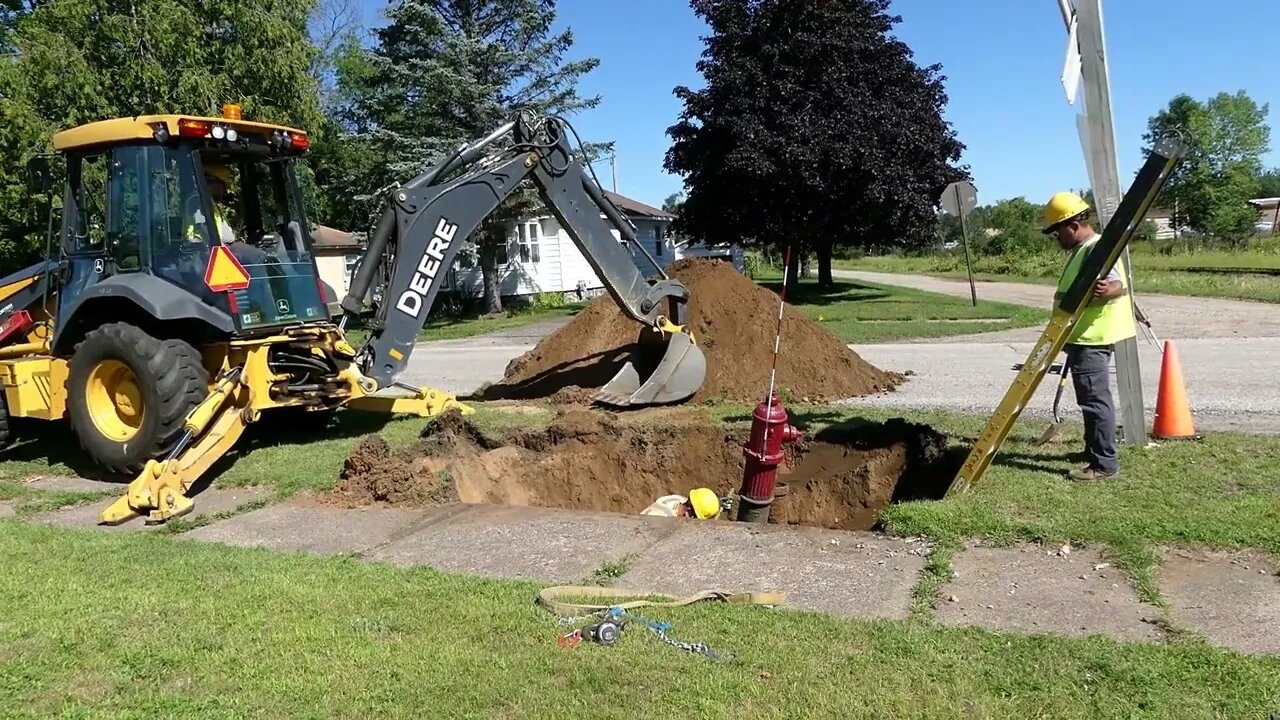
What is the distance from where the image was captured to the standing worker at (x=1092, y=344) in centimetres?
652

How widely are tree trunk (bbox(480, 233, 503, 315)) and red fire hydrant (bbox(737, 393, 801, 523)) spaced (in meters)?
21.1

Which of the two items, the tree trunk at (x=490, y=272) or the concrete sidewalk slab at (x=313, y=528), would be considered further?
the tree trunk at (x=490, y=272)

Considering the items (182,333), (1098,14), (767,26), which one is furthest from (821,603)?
(767,26)

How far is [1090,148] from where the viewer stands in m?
6.85

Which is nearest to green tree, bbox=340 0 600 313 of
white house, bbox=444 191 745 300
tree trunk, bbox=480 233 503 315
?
tree trunk, bbox=480 233 503 315

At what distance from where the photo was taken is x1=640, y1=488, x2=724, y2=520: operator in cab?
7.58m

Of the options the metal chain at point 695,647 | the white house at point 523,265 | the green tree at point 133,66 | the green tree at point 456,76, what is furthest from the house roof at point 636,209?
the metal chain at point 695,647

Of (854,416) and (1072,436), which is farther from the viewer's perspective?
(854,416)

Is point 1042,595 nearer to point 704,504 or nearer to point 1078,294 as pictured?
point 1078,294

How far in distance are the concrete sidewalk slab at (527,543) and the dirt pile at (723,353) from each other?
4513 mm

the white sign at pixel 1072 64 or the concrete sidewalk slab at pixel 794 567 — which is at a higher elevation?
the white sign at pixel 1072 64

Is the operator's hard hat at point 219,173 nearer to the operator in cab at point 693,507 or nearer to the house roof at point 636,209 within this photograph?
the operator in cab at point 693,507

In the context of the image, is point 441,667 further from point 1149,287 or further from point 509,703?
point 1149,287

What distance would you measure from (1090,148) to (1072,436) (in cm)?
239
